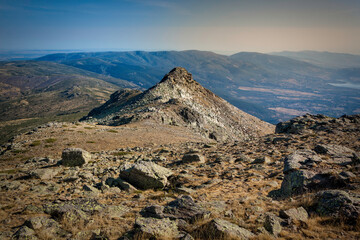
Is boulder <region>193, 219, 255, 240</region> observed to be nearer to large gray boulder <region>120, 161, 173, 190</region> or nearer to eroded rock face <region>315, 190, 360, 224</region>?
eroded rock face <region>315, 190, 360, 224</region>

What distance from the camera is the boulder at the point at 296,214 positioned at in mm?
8844

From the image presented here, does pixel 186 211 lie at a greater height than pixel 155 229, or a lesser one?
lesser

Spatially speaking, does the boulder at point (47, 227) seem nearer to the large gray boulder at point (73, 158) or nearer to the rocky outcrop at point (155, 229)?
the rocky outcrop at point (155, 229)

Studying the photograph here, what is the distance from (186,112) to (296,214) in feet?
182

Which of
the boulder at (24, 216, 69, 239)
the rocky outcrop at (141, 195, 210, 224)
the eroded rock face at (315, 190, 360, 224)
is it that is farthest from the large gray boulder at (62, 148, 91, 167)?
the eroded rock face at (315, 190, 360, 224)

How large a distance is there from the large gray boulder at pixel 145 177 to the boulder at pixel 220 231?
24.6 feet

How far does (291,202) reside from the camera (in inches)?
422

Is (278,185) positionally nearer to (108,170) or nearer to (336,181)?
(336,181)

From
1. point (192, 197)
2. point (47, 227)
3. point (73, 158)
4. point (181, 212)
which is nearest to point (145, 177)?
point (192, 197)

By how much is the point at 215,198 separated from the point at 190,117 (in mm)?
50706

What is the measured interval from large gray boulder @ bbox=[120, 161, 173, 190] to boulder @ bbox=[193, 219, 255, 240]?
7.51 m

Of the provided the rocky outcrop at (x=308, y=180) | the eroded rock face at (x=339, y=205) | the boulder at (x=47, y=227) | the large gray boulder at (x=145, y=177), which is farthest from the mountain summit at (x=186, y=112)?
the eroded rock face at (x=339, y=205)

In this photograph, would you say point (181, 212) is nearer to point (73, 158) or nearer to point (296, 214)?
point (296, 214)

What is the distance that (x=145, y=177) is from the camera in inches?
602
